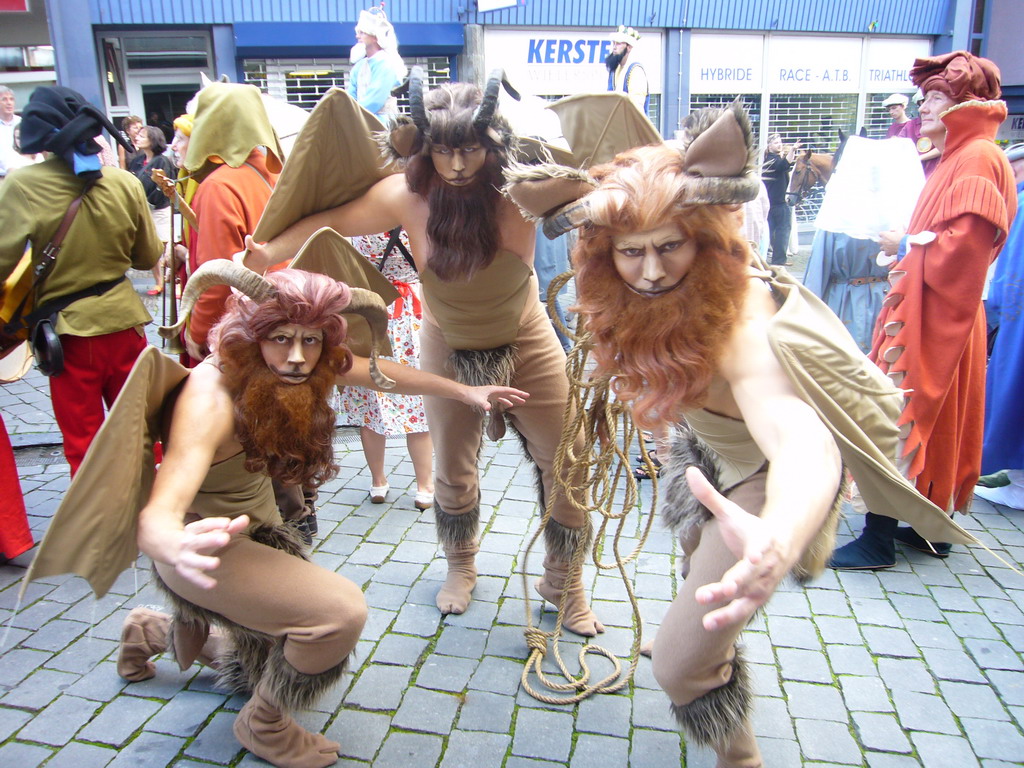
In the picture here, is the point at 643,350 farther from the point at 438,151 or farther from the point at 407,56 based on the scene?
the point at 407,56

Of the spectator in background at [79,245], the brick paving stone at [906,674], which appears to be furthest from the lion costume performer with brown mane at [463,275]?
the spectator in background at [79,245]

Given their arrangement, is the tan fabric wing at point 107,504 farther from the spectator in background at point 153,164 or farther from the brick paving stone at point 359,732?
the spectator in background at point 153,164

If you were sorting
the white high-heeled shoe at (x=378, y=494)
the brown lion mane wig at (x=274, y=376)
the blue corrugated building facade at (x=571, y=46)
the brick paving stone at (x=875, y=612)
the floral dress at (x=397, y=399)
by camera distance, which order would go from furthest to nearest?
the blue corrugated building facade at (x=571, y=46)
the white high-heeled shoe at (x=378, y=494)
the floral dress at (x=397, y=399)
the brick paving stone at (x=875, y=612)
the brown lion mane wig at (x=274, y=376)

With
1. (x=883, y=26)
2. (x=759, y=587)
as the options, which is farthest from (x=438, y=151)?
(x=883, y=26)

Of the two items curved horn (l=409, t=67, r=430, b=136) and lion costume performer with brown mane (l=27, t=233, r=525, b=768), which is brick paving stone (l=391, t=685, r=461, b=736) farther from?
curved horn (l=409, t=67, r=430, b=136)

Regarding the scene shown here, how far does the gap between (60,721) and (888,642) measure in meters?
2.95

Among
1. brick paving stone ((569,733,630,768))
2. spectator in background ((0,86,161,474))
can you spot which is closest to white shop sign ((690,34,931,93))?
spectator in background ((0,86,161,474))

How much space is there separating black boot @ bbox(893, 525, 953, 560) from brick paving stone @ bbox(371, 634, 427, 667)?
2309mm

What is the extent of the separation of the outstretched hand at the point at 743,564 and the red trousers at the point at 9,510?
3240 mm

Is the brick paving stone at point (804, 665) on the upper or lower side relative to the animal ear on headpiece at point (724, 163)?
lower

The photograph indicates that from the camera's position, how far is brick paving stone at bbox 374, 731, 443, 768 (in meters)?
2.44

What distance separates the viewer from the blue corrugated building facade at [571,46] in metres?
11.5

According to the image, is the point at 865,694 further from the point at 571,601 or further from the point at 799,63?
the point at 799,63

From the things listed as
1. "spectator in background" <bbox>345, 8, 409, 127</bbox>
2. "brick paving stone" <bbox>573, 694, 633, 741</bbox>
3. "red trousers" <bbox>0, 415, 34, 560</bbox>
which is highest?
"spectator in background" <bbox>345, 8, 409, 127</bbox>
